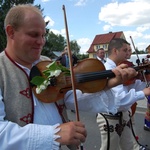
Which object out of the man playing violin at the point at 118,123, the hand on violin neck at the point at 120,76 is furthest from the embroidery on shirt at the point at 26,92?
the man playing violin at the point at 118,123

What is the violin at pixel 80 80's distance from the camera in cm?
141

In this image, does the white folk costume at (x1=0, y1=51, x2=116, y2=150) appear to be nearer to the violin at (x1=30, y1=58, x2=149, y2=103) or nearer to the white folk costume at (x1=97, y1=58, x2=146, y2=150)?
the violin at (x1=30, y1=58, x2=149, y2=103)

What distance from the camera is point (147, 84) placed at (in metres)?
2.89

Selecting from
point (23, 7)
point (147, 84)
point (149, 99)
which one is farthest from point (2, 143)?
point (149, 99)

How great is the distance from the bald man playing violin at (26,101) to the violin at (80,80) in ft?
0.14

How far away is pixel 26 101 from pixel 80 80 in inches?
16.0

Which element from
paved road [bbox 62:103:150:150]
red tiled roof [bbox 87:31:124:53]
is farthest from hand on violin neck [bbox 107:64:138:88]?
red tiled roof [bbox 87:31:124:53]

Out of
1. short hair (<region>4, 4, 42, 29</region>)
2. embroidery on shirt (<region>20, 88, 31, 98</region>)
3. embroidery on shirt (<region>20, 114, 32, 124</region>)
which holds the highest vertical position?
short hair (<region>4, 4, 42, 29</region>)

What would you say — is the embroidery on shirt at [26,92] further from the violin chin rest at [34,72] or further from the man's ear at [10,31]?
the man's ear at [10,31]

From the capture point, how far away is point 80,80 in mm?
1555

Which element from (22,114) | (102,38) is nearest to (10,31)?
(22,114)

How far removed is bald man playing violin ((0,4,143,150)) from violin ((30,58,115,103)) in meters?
0.04

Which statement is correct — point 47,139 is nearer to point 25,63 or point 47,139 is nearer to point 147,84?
point 25,63

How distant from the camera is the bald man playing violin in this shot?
116 centimetres
